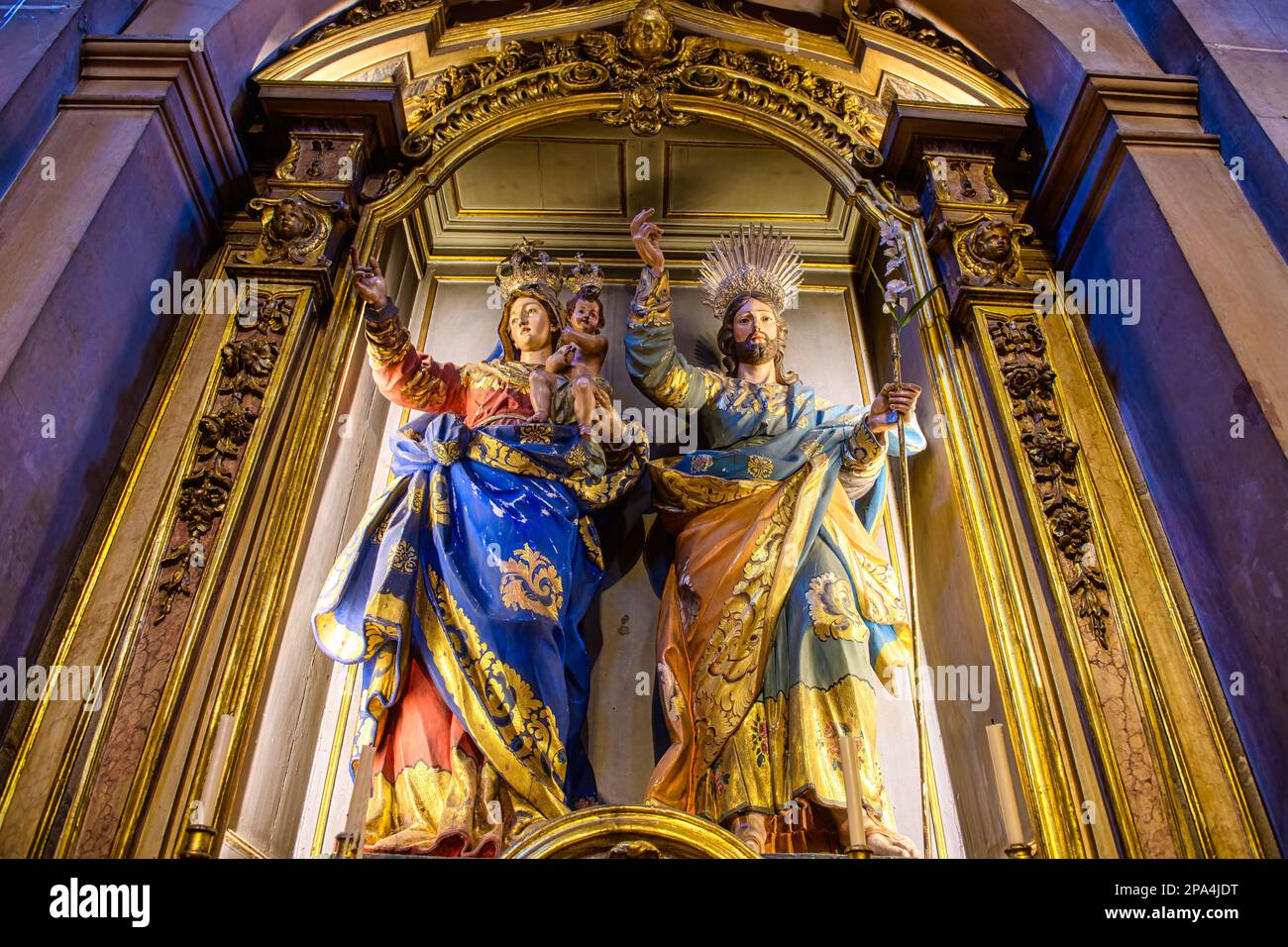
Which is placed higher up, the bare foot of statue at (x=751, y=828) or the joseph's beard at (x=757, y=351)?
the joseph's beard at (x=757, y=351)

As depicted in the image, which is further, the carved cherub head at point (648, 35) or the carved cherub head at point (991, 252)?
the carved cherub head at point (648, 35)

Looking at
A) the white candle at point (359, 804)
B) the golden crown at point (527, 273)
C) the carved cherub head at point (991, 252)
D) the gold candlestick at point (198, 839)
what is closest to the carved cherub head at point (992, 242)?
the carved cherub head at point (991, 252)

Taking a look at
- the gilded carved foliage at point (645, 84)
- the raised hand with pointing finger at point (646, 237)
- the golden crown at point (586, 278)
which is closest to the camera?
the raised hand with pointing finger at point (646, 237)

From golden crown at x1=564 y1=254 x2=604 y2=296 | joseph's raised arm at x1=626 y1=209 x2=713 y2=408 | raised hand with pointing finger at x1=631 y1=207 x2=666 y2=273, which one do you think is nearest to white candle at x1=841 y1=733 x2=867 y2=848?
joseph's raised arm at x1=626 y1=209 x2=713 y2=408

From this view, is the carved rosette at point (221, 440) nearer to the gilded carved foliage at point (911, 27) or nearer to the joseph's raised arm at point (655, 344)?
the joseph's raised arm at point (655, 344)

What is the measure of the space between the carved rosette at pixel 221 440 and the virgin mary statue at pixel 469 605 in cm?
34

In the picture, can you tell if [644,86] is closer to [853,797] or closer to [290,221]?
[290,221]

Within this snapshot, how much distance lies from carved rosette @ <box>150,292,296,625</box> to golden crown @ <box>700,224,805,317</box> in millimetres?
1719

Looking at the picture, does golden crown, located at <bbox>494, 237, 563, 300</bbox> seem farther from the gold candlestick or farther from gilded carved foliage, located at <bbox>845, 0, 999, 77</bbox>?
the gold candlestick

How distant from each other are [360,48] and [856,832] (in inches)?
151

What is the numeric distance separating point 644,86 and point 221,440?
99.5 inches

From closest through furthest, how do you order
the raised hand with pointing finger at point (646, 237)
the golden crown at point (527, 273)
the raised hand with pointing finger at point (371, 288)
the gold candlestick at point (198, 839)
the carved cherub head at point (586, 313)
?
1. the gold candlestick at point (198, 839)
2. the raised hand with pointing finger at point (371, 288)
3. the raised hand with pointing finger at point (646, 237)
4. the carved cherub head at point (586, 313)
5. the golden crown at point (527, 273)

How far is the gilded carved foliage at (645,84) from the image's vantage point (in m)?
4.49

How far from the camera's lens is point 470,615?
300 centimetres
